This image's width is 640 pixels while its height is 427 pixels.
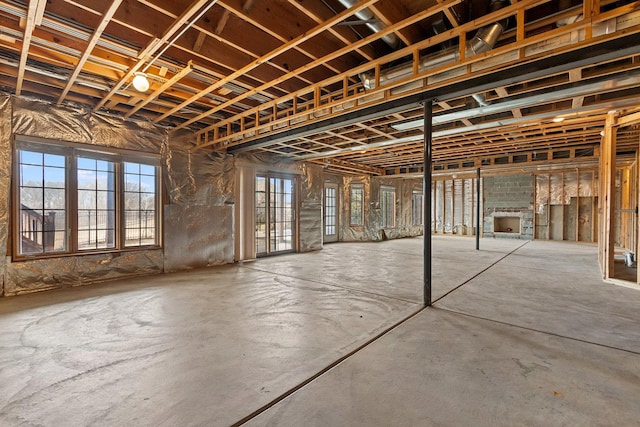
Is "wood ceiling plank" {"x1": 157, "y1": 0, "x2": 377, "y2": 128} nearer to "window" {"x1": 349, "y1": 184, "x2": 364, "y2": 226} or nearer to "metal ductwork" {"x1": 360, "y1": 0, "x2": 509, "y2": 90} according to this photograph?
"metal ductwork" {"x1": 360, "y1": 0, "x2": 509, "y2": 90}

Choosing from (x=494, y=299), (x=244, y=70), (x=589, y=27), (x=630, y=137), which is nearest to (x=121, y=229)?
(x=244, y=70)

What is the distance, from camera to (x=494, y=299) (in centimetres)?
351

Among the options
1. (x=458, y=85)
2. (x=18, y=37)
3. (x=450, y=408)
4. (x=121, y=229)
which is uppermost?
(x=18, y=37)

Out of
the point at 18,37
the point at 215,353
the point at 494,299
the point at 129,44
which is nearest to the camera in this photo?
the point at 215,353

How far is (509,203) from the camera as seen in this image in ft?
34.9

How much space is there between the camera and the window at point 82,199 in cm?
388

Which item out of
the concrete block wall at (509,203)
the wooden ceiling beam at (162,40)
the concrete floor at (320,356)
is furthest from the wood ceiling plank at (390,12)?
the concrete block wall at (509,203)

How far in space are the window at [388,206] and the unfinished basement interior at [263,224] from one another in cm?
442

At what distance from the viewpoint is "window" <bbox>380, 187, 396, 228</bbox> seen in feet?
35.3

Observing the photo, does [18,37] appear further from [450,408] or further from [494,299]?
[494,299]

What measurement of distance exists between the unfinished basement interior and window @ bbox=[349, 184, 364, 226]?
146 inches

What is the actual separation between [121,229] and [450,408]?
498cm

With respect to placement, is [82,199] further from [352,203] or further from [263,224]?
[352,203]

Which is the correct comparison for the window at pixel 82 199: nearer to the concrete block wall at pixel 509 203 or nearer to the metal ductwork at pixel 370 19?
the metal ductwork at pixel 370 19
